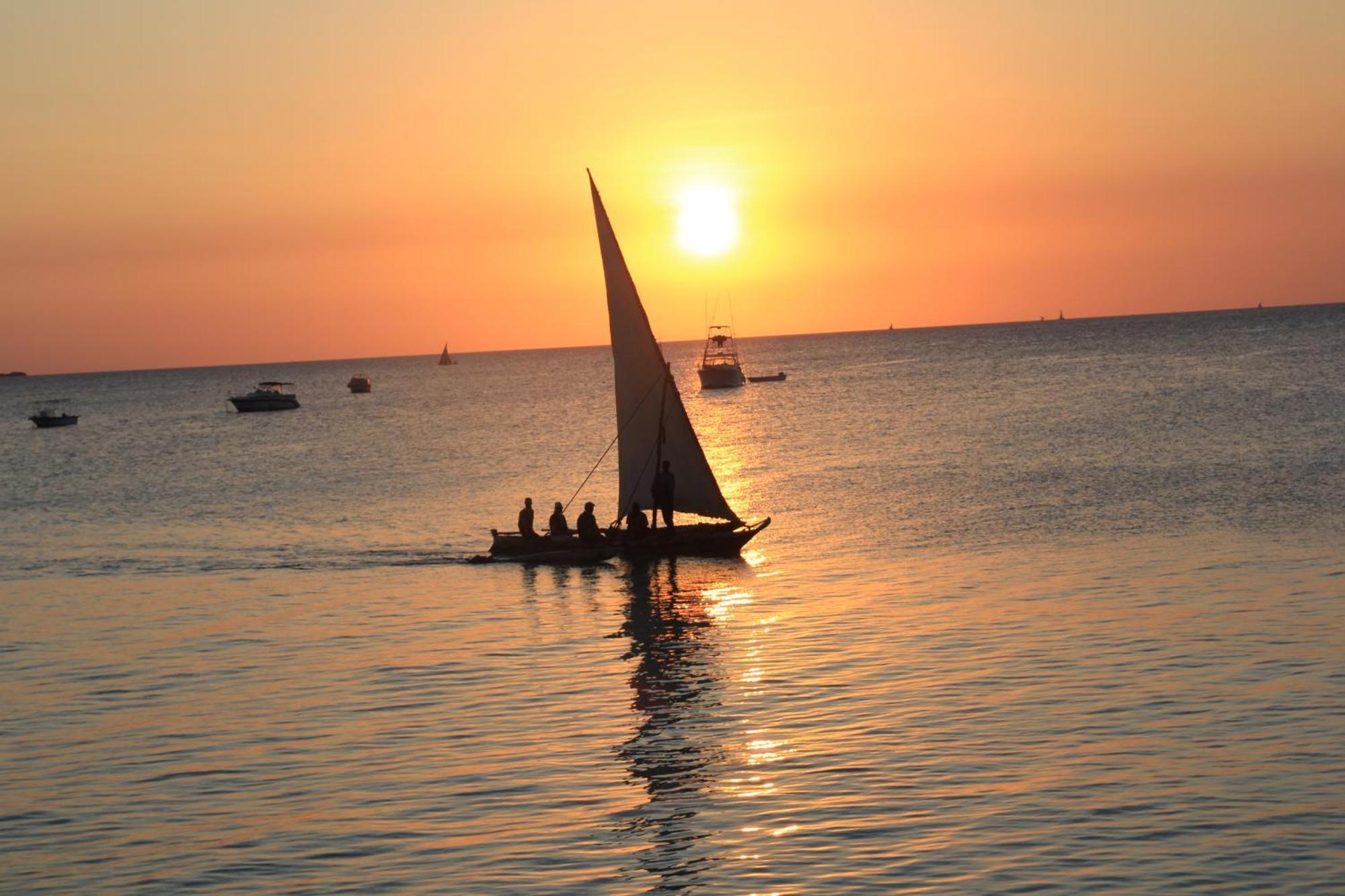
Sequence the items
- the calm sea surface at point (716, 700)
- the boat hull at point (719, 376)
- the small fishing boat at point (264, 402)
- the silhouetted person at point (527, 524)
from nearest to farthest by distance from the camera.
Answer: the calm sea surface at point (716, 700) → the silhouetted person at point (527, 524) → the small fishing boat at point (264, 402) → the boat hull at point (719, 376)

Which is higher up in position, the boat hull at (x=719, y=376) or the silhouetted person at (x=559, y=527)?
the boat hull at (x=719, y=376)

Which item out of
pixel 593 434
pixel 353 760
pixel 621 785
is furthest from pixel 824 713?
pixel 593 434

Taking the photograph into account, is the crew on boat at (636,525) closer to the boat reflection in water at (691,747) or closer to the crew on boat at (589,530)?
the crew on boat at (589,530)

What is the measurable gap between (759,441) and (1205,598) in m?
63.8

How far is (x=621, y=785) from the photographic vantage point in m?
19.6

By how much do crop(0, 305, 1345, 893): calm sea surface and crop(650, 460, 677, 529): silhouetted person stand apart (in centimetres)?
144

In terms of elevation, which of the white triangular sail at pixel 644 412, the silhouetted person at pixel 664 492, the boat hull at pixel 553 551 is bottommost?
the boat hull at pixel 553 551

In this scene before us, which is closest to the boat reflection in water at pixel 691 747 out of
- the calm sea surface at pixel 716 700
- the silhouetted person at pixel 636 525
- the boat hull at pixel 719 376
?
the calm sea surface at pixel 716 700

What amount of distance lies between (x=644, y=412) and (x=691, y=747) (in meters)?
20.9

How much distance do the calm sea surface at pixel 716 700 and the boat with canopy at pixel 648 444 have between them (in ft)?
3.19

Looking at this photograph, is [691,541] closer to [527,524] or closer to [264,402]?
[527,524]

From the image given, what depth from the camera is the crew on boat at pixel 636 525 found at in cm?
4100

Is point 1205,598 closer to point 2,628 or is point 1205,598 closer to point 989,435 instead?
point 2,628

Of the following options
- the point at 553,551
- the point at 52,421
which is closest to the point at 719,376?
the point at 52,421
